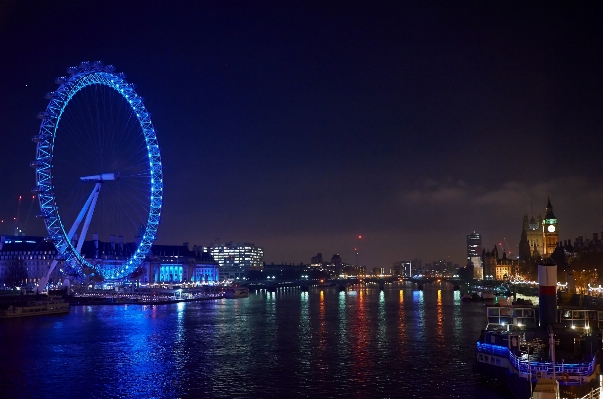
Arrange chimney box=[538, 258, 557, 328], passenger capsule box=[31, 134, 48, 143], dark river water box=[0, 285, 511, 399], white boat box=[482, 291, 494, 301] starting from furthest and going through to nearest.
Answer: white boat box=[482, 291, 494, 301], passenger capsule box=[31, 134, 48, 143], chimney box=[538, 258, 557, 328], dark river water box=[0, 285, 511, 399]

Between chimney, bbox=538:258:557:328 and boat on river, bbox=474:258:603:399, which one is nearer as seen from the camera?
boat on river, bbox=474:258:603:399

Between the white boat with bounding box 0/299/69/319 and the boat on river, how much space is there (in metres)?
45.9

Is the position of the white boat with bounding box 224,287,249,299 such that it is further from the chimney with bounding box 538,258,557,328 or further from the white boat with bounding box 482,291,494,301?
the chimney with bounding box 538,258,557,328

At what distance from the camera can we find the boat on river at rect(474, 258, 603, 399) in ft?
72.2

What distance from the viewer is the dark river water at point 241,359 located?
88.3 feet

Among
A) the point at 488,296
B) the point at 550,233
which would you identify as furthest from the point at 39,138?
the point at 550,233

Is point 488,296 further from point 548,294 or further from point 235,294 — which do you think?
point 548,294

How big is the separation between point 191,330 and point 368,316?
20557 mm

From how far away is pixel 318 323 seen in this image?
55.5 metres

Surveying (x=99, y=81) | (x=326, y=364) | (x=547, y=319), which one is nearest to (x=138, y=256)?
(x=99, y=81)

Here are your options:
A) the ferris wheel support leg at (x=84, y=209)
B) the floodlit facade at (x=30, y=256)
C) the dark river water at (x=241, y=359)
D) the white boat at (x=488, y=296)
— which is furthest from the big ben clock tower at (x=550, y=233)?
the ferris wheel support leg at (x=84, y=209)

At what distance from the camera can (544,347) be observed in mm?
26000

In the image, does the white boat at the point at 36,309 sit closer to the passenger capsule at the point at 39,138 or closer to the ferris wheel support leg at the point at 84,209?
the ferris wheel support leg at the point at 84,209

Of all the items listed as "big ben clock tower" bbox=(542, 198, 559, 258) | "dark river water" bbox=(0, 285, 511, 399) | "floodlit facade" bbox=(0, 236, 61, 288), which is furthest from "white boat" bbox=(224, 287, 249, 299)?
"big ben clock tower" bbox=(542, 198, 559, 258)
